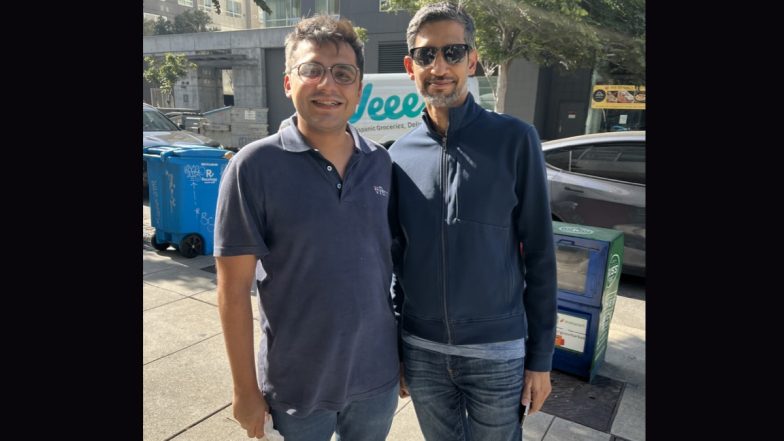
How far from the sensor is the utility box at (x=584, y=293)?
11.9 feet

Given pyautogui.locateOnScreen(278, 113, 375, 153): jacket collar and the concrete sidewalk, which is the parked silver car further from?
pyautogui.locateOnScreen(278, 113, 375, 153): jacket collar

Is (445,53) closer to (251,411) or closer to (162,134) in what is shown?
(251,411)

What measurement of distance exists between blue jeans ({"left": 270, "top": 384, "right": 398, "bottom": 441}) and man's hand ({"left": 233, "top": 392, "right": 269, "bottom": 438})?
60 mm

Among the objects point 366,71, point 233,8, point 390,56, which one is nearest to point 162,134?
point 366,71

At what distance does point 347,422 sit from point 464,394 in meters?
0.45

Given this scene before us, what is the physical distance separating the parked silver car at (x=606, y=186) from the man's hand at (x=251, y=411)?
4.69 metres

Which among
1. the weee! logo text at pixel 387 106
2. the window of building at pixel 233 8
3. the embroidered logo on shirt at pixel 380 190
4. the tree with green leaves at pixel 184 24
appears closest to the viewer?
the embroidered logo on shirt at pixel 380 190

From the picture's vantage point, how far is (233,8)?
73062mm

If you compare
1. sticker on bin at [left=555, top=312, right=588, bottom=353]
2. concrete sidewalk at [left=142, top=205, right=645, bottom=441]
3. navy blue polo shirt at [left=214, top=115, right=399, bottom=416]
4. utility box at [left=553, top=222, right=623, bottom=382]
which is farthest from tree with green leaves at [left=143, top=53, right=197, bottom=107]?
navy blue polo shirt at [left=214, top=115, right=399, bottom=416]

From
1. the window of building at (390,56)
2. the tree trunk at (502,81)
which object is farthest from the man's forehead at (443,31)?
the window of building at (390,56)

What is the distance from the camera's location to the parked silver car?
5.42 m

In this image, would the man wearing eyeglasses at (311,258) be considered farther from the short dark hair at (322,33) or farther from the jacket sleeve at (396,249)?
the jacket sleeve at (396,249)

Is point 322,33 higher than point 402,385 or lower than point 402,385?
higher
